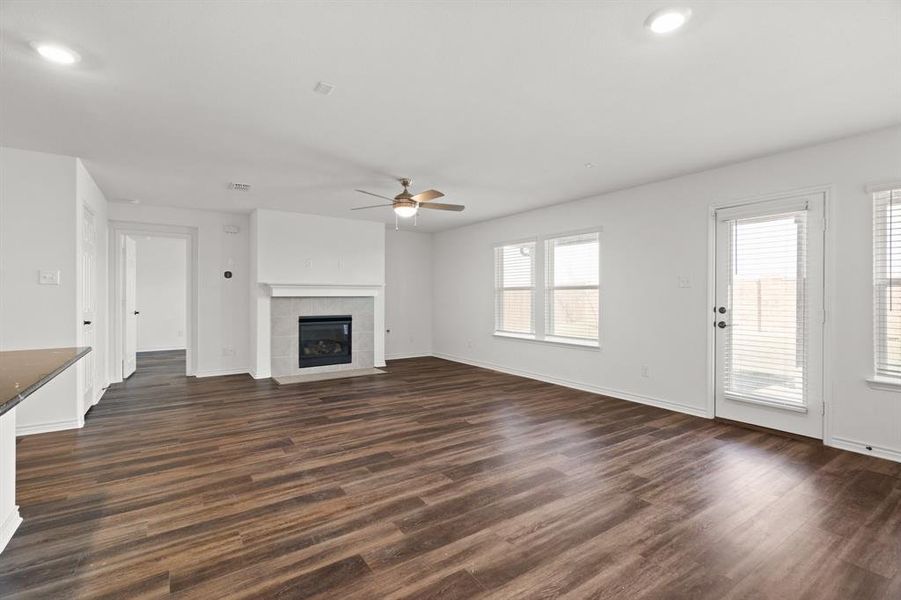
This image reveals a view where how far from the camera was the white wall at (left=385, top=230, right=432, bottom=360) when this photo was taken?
27.1ft

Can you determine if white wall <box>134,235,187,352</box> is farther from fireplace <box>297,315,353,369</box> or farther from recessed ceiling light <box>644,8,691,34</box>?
recessed ceiling light <box>644,8,691,34</box>

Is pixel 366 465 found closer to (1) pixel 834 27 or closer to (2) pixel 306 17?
(2) pixel 306 17

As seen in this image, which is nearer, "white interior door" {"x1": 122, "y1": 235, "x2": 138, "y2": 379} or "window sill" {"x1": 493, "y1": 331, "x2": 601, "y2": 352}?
"window sill" {"x1": 493, "y1": 331, "x2": 601, "y2": 352}

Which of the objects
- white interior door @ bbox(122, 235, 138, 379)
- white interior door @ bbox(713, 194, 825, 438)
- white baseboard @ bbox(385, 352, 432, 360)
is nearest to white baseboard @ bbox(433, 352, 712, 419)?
white interior door @ bbox(713, 194, 825, 438)

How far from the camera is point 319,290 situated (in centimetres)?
664

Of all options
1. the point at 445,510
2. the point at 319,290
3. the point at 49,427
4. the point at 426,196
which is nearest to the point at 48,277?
the point at 49,427

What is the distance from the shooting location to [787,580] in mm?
1853

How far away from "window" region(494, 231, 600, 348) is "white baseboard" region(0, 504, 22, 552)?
17.6 feet

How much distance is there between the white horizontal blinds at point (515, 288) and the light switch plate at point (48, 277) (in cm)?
552

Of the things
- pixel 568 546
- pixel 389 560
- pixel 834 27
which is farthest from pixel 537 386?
pixel 834 27

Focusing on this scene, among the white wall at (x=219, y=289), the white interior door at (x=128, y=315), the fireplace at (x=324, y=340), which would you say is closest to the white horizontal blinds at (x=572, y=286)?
the fireplace at (x=324, y=340)

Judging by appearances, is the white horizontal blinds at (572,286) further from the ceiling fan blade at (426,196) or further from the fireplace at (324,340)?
the fireplace at (324,340)

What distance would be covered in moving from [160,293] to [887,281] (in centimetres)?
1170

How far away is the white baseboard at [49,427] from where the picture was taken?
12.1 feet
